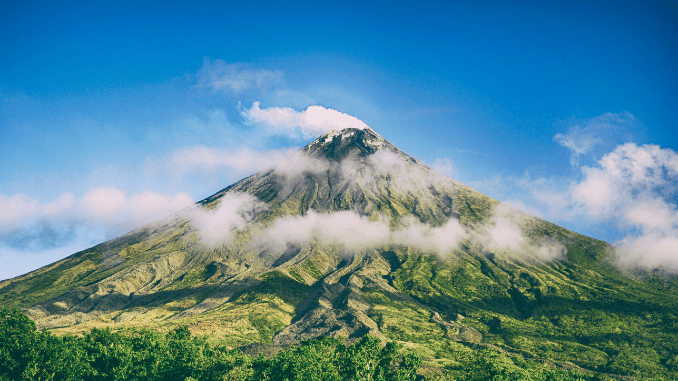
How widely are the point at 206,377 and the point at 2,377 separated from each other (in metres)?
37.5

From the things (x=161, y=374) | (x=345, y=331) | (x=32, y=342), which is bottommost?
(x=345, y=331)

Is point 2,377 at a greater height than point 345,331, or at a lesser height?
greater

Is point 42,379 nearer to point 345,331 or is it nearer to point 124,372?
point 124,372

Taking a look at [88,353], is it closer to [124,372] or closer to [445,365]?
[124,372]

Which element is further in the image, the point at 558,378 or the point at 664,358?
the point at 664,358

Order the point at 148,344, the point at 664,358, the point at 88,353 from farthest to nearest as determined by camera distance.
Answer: the point at 664,358
the point at 148,344
the point at 88,353

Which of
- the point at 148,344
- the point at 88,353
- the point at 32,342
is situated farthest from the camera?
the point at 148,344

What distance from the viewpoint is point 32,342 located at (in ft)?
273

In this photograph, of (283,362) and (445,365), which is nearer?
(283,362)

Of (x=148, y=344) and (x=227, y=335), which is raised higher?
(x=148, y=344)

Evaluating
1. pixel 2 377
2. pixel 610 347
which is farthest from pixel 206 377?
pixel 610 347

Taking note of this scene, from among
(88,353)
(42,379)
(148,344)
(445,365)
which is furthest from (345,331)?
(42,379)

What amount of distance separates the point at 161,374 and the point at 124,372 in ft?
28.0

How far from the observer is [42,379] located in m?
80.2
